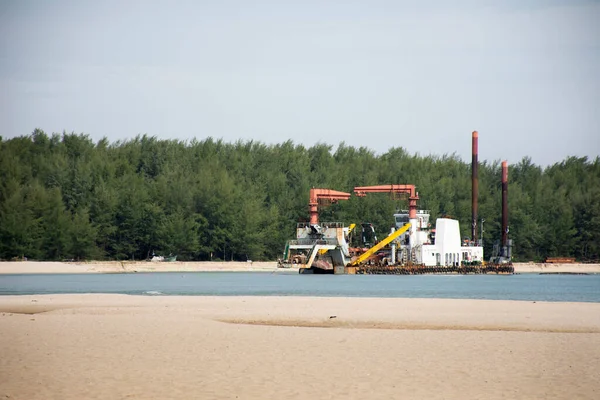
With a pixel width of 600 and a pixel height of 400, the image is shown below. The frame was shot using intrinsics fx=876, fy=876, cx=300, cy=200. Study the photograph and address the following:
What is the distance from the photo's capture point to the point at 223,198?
141750 mm

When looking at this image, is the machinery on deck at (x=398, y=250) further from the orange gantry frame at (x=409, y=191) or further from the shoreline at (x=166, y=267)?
the shoreline at (x=166, y=267)

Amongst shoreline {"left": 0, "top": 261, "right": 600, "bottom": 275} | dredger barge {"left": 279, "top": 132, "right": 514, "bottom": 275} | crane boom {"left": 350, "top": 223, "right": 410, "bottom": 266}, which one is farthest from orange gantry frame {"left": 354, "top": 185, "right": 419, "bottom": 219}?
shoreline {"left": 0, "top": 261, "right": 600, "bottom": 275}

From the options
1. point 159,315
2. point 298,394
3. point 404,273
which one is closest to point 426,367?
point 298,394

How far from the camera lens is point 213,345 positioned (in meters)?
28.0

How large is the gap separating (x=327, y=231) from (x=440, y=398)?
3614 inches

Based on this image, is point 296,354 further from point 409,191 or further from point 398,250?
point 409,191

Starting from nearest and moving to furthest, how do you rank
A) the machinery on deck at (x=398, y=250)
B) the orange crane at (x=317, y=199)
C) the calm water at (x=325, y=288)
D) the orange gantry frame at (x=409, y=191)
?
the calm water at (x=325, y=288), the machinery on deck at (x=398, y=250), the orange gantry frame at (x=409, y=191), the orange crane at (x=317, y=199)

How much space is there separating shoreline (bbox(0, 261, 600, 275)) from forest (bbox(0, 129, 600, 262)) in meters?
6.02

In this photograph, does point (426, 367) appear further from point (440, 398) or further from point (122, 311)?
point (122, 311)

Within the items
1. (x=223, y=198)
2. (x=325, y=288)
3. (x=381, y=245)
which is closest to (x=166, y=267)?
(x=223, y=198)

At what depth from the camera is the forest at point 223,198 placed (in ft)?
425

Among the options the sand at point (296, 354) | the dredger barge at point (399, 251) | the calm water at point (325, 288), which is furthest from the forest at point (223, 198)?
the sand at point (296, 354)

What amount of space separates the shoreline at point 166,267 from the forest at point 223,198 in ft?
19.7

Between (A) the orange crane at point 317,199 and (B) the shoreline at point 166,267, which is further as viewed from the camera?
(A) the orange crane at point 317,199
